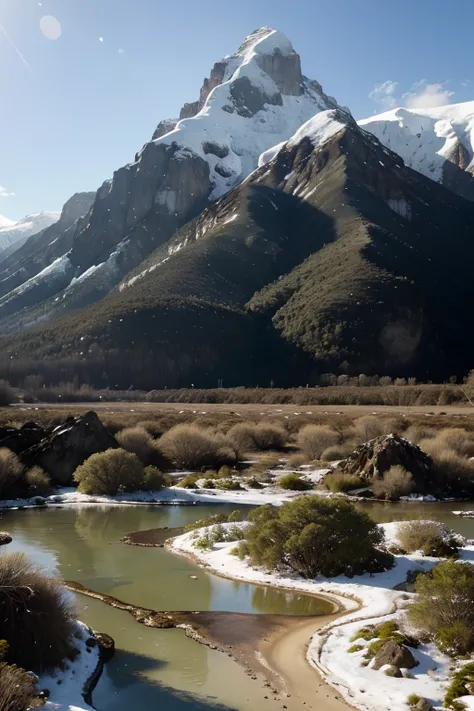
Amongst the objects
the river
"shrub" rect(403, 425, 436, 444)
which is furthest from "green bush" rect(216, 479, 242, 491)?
"shrub" rect(403, 425, 436, 444)

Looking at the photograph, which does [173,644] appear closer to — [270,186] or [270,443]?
[270,443]

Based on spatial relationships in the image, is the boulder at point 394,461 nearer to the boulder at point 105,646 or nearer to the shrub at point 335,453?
the shrub at point 335,453

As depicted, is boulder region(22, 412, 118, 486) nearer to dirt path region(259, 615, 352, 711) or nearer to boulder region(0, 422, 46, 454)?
boulder region(0, 422, 46, 454)

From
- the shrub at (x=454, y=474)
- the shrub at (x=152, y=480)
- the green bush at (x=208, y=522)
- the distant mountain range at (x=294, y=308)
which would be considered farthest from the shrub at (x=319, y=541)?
the distant mountain range at (x=294, y=308)

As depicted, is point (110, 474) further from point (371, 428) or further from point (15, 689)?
point (15, 689)

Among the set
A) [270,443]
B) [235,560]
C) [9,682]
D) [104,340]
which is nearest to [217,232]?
[104,340]
